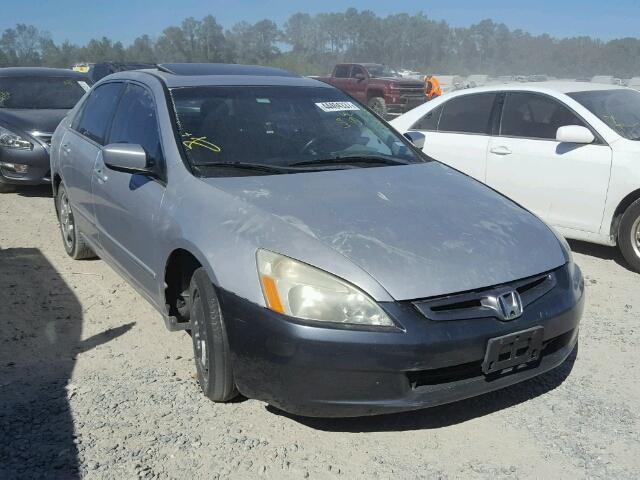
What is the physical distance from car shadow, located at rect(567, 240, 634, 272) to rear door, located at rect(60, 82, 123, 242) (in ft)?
13.7

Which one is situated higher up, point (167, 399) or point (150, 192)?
point (150, 192)

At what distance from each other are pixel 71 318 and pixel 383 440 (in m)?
2.41

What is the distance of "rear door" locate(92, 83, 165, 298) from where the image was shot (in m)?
3.63

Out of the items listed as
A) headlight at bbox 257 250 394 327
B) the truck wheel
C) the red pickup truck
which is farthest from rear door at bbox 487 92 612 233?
the truck wheel

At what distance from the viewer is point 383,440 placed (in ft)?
9.62

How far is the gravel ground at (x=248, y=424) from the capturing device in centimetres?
274

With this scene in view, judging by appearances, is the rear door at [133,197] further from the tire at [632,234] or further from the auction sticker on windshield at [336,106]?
the tire at [632,234]

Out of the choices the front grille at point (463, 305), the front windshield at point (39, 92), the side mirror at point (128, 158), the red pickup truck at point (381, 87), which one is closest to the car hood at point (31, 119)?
the front windshield at point (39, 92)

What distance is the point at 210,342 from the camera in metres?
3.02

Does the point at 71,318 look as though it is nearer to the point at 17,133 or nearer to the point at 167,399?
the point at 167,399

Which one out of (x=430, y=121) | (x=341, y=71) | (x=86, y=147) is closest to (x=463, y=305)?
(x=86, y=147)

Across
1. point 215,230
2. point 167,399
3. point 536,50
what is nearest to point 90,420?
point 167,399

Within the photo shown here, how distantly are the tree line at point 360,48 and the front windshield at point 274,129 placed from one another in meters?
49.2

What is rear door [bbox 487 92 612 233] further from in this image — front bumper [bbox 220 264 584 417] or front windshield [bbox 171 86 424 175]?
front bumper [bbox 220 264 584 417]
